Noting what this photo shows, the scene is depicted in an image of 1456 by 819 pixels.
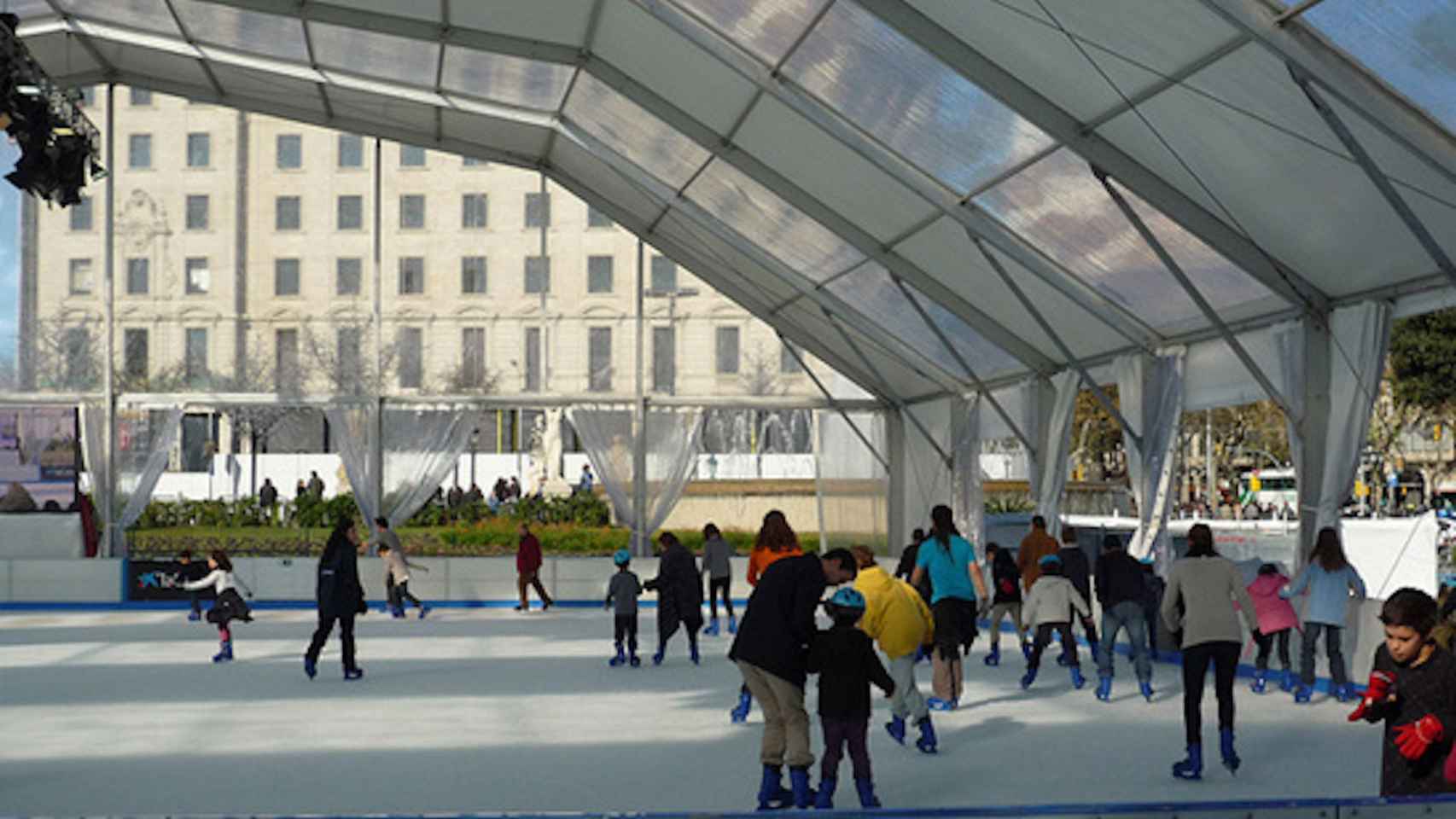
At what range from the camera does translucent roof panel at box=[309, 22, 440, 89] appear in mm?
17344

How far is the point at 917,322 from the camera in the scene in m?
19.8

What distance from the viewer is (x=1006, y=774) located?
8.59 meters

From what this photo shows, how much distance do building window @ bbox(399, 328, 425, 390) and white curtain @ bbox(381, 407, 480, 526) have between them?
15.3 inches

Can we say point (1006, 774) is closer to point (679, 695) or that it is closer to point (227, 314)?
point (679, 695)

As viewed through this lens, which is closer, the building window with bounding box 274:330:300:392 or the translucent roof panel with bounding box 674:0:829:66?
the translucent roof panel with bounding box 674:0:829:66

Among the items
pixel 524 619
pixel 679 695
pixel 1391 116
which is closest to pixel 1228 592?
pixel 1391 116

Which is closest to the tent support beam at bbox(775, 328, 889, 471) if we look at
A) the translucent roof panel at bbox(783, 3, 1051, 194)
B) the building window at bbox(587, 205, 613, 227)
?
the building window at bbox(587, 205, 613, 227)

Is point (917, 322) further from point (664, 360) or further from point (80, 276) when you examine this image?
point (80, 276)

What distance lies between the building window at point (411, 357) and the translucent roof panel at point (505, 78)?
5.61 metres

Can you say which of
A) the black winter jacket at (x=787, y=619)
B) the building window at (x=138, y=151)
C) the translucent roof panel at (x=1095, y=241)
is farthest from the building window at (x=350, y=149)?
the black winter jacket at (x=787, y=619)

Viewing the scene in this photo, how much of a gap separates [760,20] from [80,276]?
46.9ft

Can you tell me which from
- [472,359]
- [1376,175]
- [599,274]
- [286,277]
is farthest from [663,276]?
[1376,175]

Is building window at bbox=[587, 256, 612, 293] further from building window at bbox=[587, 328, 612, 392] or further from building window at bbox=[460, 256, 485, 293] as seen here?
building window at bbox=[460, 256, 485, 293]

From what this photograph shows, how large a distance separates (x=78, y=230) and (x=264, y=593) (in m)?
5.73
